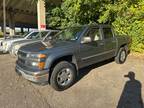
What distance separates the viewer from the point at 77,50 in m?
5.74

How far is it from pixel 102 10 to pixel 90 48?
5.72 meters

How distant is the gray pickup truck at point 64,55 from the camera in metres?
5.01

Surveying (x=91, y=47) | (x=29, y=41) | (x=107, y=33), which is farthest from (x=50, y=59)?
(x=29, y=41)

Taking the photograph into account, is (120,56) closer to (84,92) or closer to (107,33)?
(107,33)

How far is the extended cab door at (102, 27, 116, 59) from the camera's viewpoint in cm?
697

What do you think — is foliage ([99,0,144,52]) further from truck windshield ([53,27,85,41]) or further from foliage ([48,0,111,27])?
truck windshield ([53,27,85,41])

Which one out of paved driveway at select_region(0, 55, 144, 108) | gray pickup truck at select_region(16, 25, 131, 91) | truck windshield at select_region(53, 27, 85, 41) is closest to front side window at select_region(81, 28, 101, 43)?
gray pickup truck at select_region(16, 25, 131, 91)

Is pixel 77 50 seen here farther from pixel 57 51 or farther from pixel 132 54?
pixel 132 54

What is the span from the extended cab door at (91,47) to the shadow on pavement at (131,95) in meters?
1.37

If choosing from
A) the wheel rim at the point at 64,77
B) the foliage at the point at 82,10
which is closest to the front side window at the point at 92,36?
the wheel rim at the point at 64,77

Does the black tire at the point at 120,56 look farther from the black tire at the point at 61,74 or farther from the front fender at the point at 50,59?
the front fender at the point at 50,59

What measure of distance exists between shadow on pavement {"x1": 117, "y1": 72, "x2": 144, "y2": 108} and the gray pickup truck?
1.47 m

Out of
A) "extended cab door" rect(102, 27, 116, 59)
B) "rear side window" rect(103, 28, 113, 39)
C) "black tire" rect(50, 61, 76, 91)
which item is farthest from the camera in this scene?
"rear side window" rect(103, 28, 113, 39)

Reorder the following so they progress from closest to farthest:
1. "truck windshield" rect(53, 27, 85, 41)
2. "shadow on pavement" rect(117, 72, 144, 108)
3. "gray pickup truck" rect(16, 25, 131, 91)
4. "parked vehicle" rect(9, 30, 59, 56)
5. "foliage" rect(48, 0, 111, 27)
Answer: "shadow on pavement" rect(117, 72, 144, 108), "gray pickup truck" rect(16, 25, 131, 91), "truck windshield" rect(53, 27, 85, 41), "parked vehicle" rect(9, 30, 59, 56), "foliage" rect(48, 0, 111, 27)
